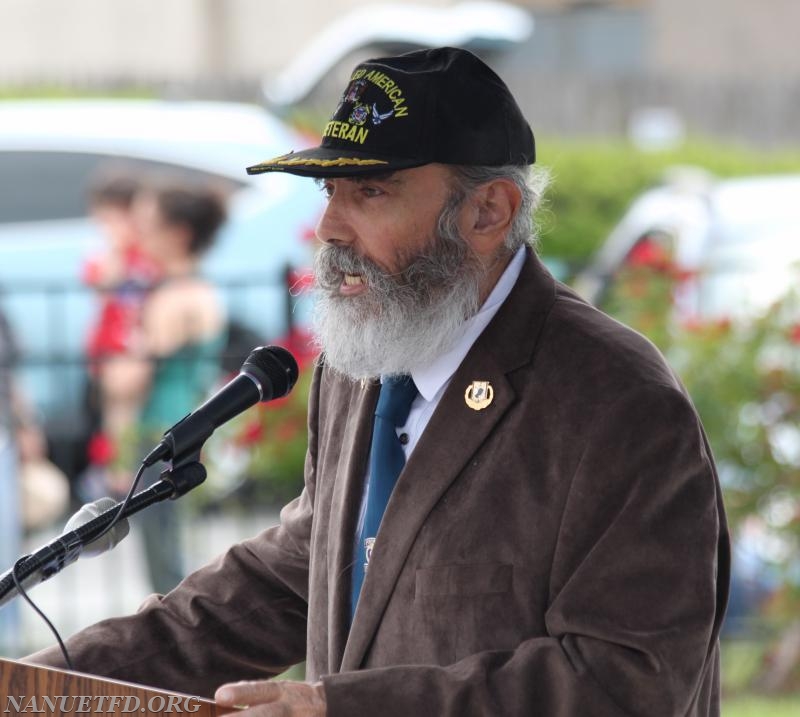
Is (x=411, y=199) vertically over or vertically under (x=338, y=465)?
over

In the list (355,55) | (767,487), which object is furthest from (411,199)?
(355,55)

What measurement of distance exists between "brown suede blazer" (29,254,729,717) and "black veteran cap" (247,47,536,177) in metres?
0.24

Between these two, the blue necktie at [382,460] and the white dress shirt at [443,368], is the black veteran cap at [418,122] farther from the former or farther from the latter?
the blue necktie at [382,460]

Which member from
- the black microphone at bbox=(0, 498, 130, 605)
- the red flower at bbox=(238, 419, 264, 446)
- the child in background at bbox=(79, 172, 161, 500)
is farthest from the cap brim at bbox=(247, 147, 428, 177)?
the child in background at bbox=(79, 172, 161, 500)

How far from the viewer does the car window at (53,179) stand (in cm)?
1084

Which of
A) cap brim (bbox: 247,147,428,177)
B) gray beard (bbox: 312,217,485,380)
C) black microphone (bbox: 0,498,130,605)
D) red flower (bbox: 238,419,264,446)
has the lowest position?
red flower (bbox: 238,419,264,446)

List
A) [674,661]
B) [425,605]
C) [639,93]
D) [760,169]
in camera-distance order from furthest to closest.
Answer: [639,93], [760,169], [425,605], [674,661]

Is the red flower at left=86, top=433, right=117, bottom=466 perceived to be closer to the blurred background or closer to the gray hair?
the blurred background

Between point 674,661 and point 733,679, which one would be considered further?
point 733,679

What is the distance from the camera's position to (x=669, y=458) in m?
2.18

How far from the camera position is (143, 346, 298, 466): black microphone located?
7.64 ft

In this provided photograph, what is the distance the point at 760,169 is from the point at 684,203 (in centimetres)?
593

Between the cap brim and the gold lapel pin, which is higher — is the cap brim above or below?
above

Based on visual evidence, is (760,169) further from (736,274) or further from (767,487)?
(767,487)
